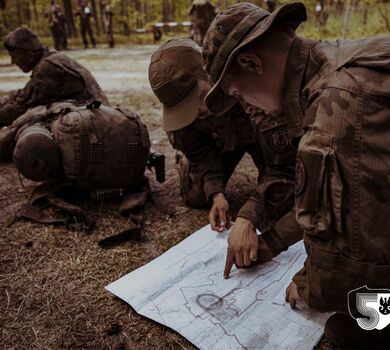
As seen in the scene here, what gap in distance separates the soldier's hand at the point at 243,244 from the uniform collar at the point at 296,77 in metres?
0.65

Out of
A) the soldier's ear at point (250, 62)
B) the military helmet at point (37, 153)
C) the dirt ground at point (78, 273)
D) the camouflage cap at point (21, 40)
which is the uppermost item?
the soldier's ear at point (250, 62)

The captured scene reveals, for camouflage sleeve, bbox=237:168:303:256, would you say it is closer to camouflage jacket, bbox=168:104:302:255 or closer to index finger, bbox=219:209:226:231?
camouflage jacket, bbox=168:104:302:255

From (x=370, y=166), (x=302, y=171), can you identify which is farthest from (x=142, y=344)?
(x=370, y=166)

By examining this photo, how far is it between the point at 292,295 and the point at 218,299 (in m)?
0.31

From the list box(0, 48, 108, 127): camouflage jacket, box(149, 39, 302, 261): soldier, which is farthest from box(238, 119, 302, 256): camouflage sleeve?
box(0, 48, 108, 127): camouflage jacket

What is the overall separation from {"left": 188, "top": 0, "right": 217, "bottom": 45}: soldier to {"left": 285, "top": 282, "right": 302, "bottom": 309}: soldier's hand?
373 inches

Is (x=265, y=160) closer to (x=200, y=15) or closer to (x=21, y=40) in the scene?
(x=21, y=40)

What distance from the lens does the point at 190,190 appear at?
8.64ft

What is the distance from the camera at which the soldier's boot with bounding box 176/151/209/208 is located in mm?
2568

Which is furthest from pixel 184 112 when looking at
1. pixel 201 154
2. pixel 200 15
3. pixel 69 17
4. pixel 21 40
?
pixel 69 17

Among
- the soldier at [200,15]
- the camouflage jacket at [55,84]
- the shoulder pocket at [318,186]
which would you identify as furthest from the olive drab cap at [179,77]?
the soldier at [200,15]

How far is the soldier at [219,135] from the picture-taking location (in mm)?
1891

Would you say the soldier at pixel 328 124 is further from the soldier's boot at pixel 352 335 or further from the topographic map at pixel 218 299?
the topographic map at pixel 218 299

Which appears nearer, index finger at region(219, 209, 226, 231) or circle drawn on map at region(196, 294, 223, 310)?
circle drawn on map at region(196, 294, 223, 310)
